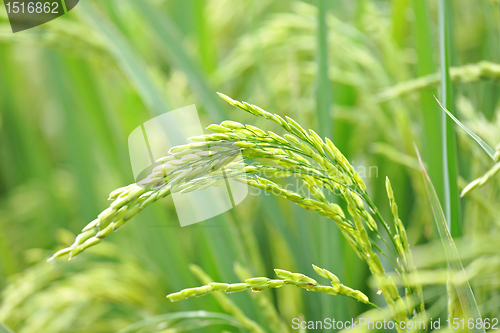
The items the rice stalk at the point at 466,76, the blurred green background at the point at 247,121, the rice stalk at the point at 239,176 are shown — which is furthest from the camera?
the blurred green background at the point at 247,121

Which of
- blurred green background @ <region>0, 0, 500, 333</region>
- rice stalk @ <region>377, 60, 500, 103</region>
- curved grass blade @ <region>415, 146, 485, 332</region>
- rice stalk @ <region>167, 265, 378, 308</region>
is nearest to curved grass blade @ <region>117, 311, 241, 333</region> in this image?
blurred green background @ <region>0, 0, 500, 333</region>

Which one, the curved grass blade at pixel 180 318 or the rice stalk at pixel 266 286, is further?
the curved grass blade at pixel 180 318

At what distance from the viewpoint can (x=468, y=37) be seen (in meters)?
1.05

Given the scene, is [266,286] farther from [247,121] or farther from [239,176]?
[247,121]

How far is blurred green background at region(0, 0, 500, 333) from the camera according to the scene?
1.95 ft

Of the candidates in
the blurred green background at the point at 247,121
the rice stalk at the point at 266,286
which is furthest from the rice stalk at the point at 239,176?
the blurred green background at the point at 247,121

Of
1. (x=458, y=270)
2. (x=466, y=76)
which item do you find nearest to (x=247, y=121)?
(x=466, y=76)

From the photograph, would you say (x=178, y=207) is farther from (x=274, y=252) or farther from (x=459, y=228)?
(x=459, y=228)

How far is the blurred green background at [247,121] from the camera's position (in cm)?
59

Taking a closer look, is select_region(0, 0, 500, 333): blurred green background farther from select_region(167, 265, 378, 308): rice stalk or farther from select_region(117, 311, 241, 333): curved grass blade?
select_region(167, 265, 378, 308): rice stalk

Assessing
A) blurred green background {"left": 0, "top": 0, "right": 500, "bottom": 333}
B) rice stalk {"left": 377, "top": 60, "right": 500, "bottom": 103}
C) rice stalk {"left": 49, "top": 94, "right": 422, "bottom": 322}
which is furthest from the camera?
blurred green background {"left": 0, "top": 0, "right": 500, "bottom": 333}

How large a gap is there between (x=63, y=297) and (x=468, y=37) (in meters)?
1.23

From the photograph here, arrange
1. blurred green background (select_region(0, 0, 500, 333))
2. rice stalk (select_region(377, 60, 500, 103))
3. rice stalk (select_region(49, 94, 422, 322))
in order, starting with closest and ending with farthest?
1. rice stalk (select_region(49, 94, 422, 322))
2. rice stalk (select_region(377, 60, 500, 103))
3. blurred green background (select_region(0, 0, 500, 333))

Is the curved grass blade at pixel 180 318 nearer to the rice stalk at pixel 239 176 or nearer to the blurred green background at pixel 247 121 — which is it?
the blurred green background at pixel 247 121
